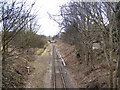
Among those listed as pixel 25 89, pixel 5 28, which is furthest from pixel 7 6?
pixel 25 89

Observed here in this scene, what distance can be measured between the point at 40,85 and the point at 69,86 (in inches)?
85.4

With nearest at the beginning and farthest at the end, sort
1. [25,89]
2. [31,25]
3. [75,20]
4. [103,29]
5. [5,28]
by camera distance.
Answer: [5,28] → [103,29] → [25,89] → [75,20] → [31,25]

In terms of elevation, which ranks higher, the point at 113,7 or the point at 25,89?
the point at 113,7

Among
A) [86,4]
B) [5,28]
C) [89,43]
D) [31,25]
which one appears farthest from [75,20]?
[31,25]

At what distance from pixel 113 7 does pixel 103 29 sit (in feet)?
3.36

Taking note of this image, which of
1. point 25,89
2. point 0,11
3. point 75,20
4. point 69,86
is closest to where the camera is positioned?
point 0,11

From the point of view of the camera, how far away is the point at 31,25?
74.9 ft

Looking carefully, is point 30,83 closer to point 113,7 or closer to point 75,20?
point 75,20

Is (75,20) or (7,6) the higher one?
(75,20)

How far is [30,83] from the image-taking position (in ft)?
32.7

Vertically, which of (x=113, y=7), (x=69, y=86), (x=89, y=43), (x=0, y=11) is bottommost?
(x=69, y=86)

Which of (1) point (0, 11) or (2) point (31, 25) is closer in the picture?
(1) point (0, 11)

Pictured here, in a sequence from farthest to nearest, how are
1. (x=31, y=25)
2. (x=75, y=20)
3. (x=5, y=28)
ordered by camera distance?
(x=31, y=25), (x=75, y=20), (x=5, y=28)

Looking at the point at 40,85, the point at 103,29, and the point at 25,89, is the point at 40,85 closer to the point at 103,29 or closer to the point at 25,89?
the point at 25,89
